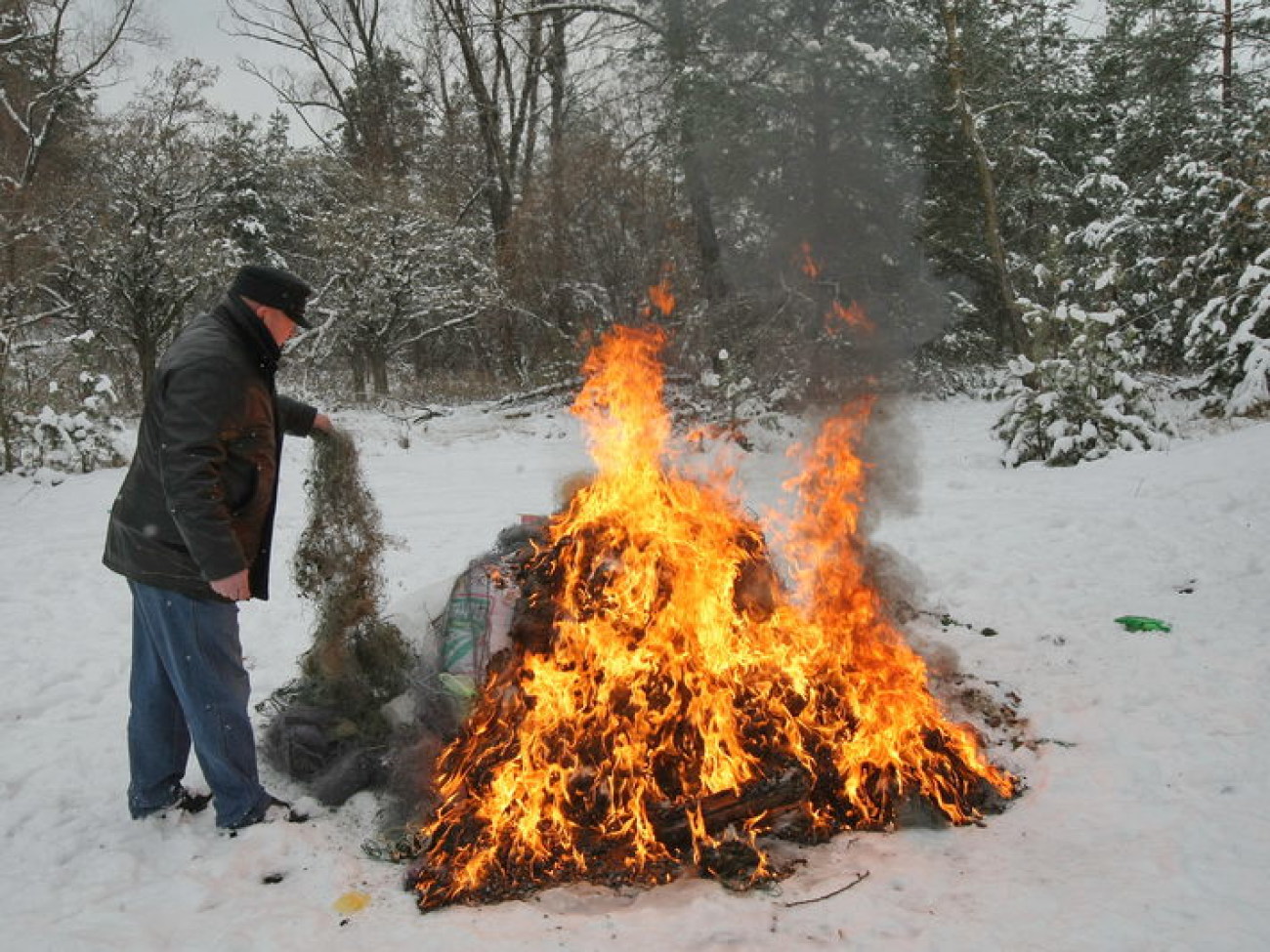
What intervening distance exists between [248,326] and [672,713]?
231cm

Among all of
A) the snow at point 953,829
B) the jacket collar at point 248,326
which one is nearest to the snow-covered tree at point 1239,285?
the snow at point 953,829

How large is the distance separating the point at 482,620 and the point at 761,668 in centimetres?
131

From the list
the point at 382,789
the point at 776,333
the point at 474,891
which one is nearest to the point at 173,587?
the point at 382,789

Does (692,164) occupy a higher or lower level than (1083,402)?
higher

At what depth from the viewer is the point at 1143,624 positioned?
5.09m

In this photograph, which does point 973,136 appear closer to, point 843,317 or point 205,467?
point 843,317

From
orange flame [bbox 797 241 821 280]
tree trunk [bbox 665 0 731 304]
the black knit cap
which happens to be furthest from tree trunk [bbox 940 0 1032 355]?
the black knit cap

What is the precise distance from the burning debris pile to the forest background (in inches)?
156

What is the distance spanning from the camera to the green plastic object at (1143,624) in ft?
16.5

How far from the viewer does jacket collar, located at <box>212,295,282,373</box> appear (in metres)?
3.28

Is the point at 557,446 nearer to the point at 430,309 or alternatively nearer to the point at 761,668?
the point at 430,309

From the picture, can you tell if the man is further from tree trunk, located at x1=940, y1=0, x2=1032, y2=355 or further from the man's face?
tree trunk, located at x1=940, y1=0, x2=1032, y2=355

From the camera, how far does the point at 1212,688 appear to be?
13.9ft

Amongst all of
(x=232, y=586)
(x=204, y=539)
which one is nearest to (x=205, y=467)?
(x=204, y=539)
